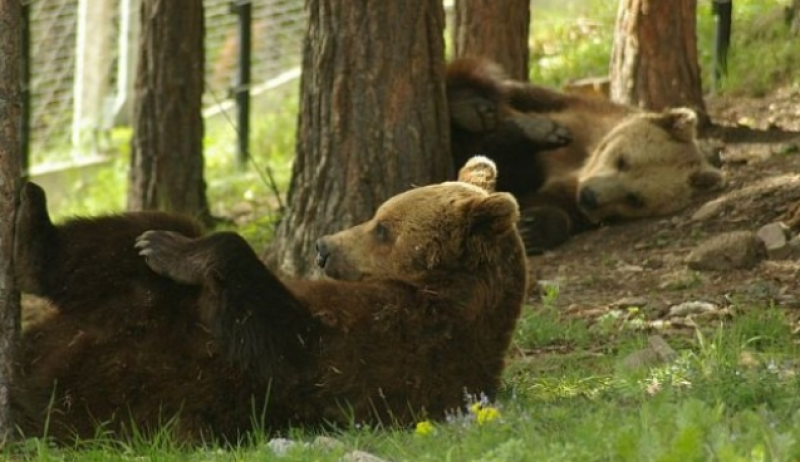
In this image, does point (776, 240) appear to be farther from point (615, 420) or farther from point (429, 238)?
point (615, 420)

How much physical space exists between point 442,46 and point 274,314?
3365mm

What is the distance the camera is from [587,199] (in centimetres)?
1078

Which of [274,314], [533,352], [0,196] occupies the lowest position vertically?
[533,352]

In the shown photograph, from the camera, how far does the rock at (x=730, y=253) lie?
8742 millimetres

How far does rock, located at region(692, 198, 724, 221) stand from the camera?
33.3 ft

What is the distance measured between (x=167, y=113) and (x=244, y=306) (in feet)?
21.5

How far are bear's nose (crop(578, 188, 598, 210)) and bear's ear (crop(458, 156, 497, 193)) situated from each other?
11.8 ft

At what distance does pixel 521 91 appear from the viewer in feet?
37.7

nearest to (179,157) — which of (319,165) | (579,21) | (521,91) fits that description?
(521,91)

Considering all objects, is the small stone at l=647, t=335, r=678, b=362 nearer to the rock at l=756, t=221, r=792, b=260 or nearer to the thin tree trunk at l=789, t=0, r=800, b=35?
the rock at l=756, t=221, r=792, b=260

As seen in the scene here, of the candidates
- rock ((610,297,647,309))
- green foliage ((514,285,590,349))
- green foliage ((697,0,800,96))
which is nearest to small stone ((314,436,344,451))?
green foliage ((514,285,590,349))

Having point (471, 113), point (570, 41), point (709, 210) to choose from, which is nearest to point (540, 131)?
point (471, 113)

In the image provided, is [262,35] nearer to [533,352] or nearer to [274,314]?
[533,352]

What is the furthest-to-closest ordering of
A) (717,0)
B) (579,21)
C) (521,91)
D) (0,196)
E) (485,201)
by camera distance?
(579,21) → (717,0) → (521,91) → (485,201) → (0,196)
